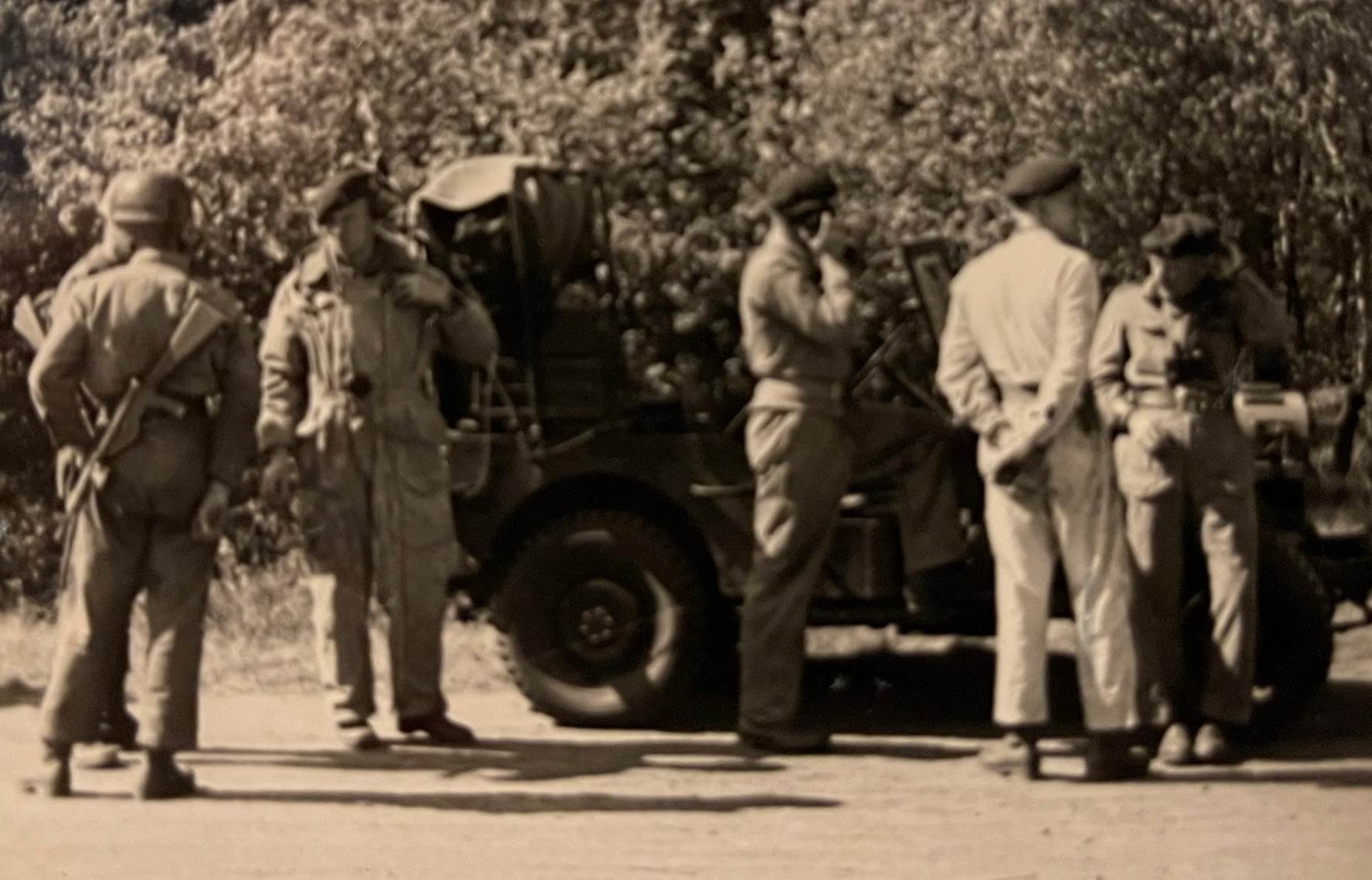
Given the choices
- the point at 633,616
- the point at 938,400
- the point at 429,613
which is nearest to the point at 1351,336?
the point at 938,400

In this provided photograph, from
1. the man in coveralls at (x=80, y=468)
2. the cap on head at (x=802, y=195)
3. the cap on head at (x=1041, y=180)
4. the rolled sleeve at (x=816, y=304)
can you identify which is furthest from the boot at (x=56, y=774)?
the cap on head at (x=1041, y=180)

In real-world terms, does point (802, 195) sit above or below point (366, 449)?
above

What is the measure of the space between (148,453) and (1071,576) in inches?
109

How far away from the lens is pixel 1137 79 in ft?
35.6

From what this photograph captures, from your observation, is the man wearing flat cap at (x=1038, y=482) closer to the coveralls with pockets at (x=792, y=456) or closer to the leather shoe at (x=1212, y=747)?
the leather shoe at (x=1212, y=747)

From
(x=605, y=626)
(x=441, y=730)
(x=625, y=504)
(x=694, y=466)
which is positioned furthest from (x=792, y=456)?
(x=441, y=730)

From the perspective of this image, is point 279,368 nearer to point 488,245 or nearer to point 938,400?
point 488,245

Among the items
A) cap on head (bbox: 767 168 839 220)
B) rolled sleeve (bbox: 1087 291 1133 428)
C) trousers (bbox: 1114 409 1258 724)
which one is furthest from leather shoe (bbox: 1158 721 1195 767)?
cap on head (bbox: 767 168 839 220)

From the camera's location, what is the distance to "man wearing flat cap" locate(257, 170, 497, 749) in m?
9.55

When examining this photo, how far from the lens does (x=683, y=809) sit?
8.59 meters

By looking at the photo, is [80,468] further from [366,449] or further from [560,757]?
[560,757]

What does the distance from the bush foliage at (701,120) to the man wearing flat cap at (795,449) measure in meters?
1.09

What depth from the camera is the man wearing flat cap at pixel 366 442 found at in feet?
31.3

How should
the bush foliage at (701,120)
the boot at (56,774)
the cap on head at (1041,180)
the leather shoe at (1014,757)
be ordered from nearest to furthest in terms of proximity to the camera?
the boot at (56,774) < the cap on head at (1041,180) < the leather shoe at (1014,757) < the bush foliage at (701,120)
